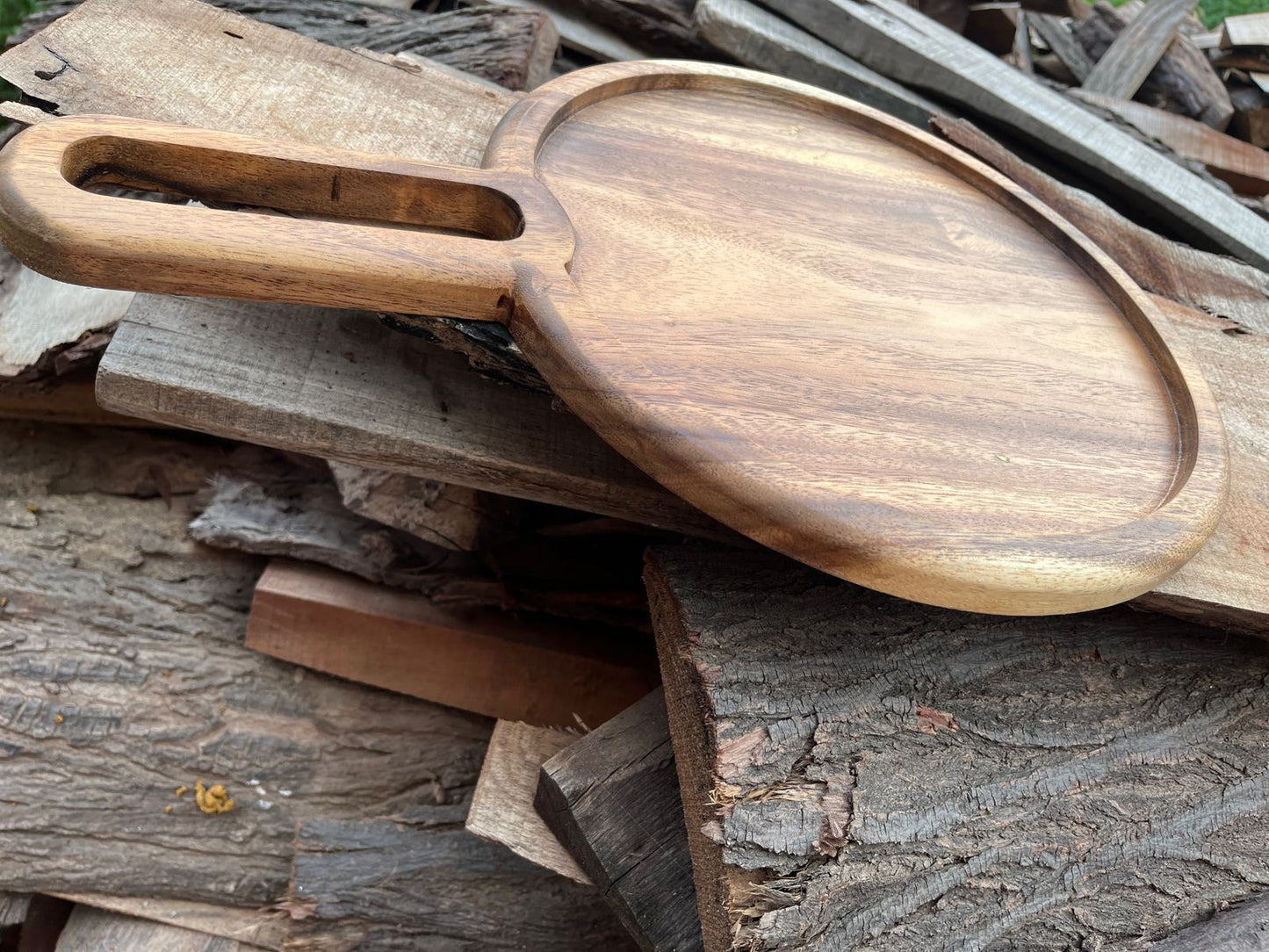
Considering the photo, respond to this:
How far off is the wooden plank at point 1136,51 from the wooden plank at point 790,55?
97 cm

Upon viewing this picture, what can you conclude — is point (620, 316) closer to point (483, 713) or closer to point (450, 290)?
point (450, 290)

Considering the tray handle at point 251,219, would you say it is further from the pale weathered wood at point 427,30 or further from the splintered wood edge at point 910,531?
the pale weathered wood at point 427,30

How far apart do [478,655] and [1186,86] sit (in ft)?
8.44

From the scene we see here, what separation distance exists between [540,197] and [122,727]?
102 cm

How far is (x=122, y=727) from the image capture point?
4.59ft

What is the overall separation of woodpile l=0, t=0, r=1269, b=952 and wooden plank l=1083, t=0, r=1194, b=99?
875mm

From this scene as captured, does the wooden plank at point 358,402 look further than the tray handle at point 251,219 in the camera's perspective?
Yes

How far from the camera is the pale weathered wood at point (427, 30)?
171 centimetres

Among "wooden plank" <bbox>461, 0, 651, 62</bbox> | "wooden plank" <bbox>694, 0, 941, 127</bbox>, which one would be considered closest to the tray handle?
"wooden plank" <bbox>694, 0, 941, 127</bbox>

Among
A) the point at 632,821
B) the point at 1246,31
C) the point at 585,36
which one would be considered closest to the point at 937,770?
the point at 632,821

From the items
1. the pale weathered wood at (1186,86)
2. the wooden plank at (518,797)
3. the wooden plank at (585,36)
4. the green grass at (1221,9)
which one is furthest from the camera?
the green grass at (1221,9)

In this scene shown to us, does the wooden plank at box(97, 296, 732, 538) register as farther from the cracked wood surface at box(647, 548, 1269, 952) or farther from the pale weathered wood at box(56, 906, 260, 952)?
the pale weathered wood at box(56, 906, 260, 952)

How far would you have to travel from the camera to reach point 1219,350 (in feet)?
4.93

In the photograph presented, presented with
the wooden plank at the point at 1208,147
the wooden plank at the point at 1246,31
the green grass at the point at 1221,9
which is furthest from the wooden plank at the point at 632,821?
the green grass at the point at 1221,9
